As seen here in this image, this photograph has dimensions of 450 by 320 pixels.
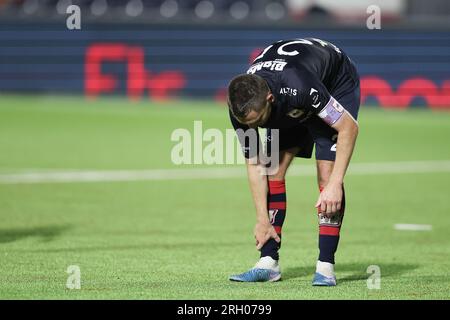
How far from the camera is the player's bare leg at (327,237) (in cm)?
779

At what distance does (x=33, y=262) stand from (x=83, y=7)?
20137 millimetres

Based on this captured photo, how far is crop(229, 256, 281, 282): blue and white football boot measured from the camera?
7980 millimetres

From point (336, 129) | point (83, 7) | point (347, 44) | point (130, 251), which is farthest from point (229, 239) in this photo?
point (83, 7)

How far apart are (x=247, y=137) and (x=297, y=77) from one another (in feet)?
2.31

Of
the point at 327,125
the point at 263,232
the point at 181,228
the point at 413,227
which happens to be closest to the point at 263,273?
the point at 263,232

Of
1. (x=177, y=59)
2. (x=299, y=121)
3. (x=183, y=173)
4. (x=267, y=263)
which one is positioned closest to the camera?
(x=299, y=121)

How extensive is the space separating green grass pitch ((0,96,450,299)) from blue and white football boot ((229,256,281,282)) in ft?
0.39

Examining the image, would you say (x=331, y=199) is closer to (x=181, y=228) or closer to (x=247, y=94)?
(x=247, y=94)

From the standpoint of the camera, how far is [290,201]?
44.2 ft

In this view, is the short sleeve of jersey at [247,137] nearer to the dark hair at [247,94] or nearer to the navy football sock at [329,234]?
the dark hair at [247,94]

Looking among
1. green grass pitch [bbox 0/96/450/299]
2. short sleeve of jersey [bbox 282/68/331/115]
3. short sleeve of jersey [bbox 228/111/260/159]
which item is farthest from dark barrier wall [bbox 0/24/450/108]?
short sleeve of jersey [bbox 282/68/331/115]

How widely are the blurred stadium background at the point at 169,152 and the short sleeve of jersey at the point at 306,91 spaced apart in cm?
127

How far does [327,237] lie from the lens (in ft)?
25.8

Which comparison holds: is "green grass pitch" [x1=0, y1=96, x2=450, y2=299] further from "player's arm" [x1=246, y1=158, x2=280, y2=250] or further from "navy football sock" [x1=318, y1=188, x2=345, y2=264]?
"player's arm" [x1=246, y1=158, x2=280, y2=250]
